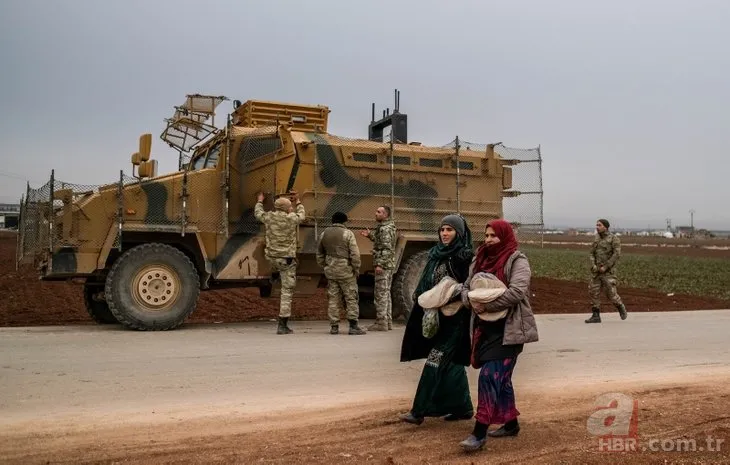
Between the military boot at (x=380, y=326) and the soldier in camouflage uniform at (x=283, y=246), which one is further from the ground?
the soldier in camouflage uniform at (x=283, y=246)

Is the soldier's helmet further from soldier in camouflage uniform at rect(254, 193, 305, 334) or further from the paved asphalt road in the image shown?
the paved asphalt road

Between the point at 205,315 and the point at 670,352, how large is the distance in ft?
25.8

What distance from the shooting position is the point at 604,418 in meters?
5.39

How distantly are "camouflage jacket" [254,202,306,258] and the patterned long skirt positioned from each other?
537cm

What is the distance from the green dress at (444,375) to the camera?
16.8ft

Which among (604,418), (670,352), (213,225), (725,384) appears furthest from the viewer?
(213,225)

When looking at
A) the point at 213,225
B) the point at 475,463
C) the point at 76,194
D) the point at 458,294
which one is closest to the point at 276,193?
the point at 213,225

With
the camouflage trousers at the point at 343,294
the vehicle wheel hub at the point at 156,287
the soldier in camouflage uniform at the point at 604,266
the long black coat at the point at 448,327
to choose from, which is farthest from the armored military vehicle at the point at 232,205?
the long black coat at the point at 448,327

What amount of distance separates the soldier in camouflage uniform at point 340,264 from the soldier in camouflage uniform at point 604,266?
4.17 meters

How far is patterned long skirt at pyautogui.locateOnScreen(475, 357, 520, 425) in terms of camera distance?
468 centimetres

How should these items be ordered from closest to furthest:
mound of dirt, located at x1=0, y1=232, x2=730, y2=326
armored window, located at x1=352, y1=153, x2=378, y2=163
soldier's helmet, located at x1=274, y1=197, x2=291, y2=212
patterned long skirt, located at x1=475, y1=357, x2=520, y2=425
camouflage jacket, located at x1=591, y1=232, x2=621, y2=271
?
patterned long skirt, located at x1=475, y1=357, x2=520, y2=425 < soldier's helmet, located at x1=274, y1=197, x2=291, y2=212 < armored window, located at x1=352, y1=153, x2=378, y2=163 < camouflage jacket, located at x1=591, y1=232, x2=621, y2=271 < mound of dirt, located at x1=0, y1=232, x2=730, y2=326

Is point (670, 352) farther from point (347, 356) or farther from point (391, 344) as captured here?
point (347, 356)

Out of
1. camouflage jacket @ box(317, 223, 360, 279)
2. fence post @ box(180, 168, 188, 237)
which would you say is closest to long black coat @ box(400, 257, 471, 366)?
camouflage jacket @ box(317, 223, 360, 279)

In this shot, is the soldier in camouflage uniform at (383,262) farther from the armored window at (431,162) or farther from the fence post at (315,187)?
the armored window at (431,162)
